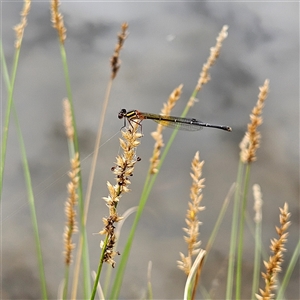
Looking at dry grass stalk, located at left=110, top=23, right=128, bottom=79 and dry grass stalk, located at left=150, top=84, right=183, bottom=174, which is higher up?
dry grass stalk, located at left=110, top=23, right=128, bottom=79

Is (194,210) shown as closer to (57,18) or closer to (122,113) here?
(122,113)

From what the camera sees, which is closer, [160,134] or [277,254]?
[277,254]

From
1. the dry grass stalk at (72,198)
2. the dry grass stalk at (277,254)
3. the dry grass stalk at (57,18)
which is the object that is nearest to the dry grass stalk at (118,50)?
the dry grass stalk at (57,18)

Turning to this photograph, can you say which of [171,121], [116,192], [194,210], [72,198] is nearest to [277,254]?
[194,210]

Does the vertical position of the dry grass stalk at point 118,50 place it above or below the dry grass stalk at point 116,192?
above

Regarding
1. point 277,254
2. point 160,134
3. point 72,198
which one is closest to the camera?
point 277,254

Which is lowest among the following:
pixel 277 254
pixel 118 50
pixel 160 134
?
pixel 277 254

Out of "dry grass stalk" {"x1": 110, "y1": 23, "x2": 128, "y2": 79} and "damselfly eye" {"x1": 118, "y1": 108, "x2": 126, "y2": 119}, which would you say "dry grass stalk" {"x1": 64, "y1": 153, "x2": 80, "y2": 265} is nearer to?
"damselfly eye" {"x1": 118, "y1": 108, "x2": 126, "y2": 119}

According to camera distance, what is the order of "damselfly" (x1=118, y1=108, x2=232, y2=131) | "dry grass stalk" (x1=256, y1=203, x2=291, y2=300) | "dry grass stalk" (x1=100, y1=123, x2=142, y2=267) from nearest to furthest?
"dry grass stalk" (x1=100, y1=123, x2=142, y2=267) < "dry grass stalk" (x1=256, y1=203, x2=291, y2=300) < "damselfly" (x1=118, y1=108, x2=232, y2=131)

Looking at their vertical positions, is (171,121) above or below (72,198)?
above

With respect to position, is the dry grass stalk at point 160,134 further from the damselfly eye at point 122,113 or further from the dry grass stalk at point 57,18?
the dry grass stalk at point 57,18

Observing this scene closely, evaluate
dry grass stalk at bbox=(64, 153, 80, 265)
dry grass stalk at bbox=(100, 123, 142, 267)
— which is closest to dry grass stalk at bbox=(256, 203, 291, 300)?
dry grass stalk at bbox=(100, 123, 142, 267)

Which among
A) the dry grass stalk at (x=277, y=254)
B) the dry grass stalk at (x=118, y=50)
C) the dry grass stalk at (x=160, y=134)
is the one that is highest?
the dry grass stalk at (x=118, y=50)

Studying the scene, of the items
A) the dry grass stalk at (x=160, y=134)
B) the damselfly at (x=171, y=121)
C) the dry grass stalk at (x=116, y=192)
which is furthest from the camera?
the dry grass stalk at (x=160, y=134)
